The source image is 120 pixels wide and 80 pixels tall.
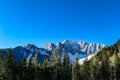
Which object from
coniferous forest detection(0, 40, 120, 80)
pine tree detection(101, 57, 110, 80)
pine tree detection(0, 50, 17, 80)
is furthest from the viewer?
pine tree detection(101, 57, 110, 80)

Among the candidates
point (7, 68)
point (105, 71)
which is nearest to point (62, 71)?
point (105, 71)

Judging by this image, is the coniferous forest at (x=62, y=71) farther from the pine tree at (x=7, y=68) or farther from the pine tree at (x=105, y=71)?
the pine tree at (x=7, y=68)

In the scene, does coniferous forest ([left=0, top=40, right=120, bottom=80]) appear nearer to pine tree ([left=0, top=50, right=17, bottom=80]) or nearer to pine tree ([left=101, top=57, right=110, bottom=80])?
pine tree ([left=101, top=57, right=110, bottom=80])

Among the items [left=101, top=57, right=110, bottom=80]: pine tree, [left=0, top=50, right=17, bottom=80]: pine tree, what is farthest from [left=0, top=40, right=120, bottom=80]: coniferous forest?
[left=0, top=50, right=17, bottom=80]: pine tree

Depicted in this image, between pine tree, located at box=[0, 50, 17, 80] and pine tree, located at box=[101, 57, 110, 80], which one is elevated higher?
pine tree, located at box=[101, 57, 110, 80]

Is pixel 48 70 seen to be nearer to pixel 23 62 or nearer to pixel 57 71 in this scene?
pixel 57 71

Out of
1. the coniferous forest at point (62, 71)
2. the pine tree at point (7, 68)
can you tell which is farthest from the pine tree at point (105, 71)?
the pine tree at point (7, 68)

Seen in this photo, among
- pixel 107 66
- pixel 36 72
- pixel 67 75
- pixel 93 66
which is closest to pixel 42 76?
pixel 36 72

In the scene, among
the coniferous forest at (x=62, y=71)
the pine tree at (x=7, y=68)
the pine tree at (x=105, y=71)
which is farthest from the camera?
the pine tree at (x=105, y=71)

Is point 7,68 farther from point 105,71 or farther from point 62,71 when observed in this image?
point 105,71

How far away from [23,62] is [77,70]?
27.1 m

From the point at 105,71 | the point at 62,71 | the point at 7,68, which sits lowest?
the point at 7,68

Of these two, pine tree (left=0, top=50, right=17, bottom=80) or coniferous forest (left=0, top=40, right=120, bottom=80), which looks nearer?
pine tree (left=0, top=50, right=17, bottom=80)

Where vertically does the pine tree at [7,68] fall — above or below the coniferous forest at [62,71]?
below
